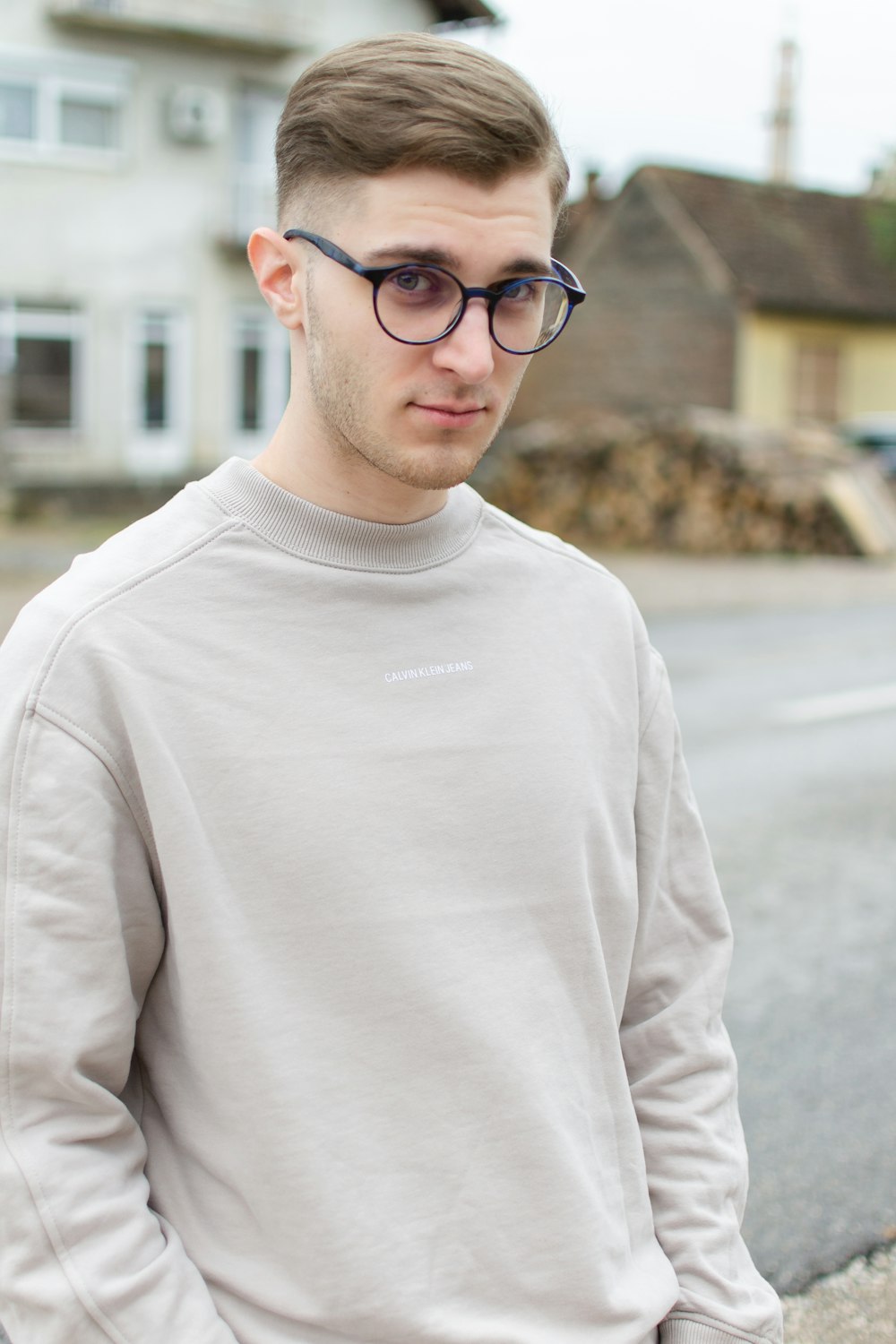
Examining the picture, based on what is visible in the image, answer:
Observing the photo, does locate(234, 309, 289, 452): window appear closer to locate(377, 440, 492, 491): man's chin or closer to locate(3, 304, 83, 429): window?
locate(3, 304, 83, 429): window

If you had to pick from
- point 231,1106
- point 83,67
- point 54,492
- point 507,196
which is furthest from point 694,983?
point 83,67

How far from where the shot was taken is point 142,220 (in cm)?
2339

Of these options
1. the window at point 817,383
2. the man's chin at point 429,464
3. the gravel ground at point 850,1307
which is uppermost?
the man's chin at point 429,464

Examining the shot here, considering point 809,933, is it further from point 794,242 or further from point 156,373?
point 794,242

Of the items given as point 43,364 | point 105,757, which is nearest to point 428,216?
point 105,757

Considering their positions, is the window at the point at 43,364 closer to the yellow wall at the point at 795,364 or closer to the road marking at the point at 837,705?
the yellow wall at the point at 795,364

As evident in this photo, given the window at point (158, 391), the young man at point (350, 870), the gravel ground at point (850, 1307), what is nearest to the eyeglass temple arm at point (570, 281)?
the young man at point (350, 870)

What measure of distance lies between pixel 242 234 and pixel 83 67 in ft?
10.7

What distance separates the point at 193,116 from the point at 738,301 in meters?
11.3

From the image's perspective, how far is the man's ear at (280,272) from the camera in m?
1.60

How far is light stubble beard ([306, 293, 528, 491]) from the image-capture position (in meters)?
1.55

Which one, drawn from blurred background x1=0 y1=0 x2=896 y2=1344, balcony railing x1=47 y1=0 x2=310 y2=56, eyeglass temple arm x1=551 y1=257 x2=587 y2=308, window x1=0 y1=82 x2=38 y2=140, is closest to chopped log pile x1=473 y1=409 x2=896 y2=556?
blurred background x1=0 y1=0 x2=896 y2=1344

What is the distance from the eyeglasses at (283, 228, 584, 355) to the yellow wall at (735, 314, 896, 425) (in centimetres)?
2829

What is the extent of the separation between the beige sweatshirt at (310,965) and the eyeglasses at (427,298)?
210mm
